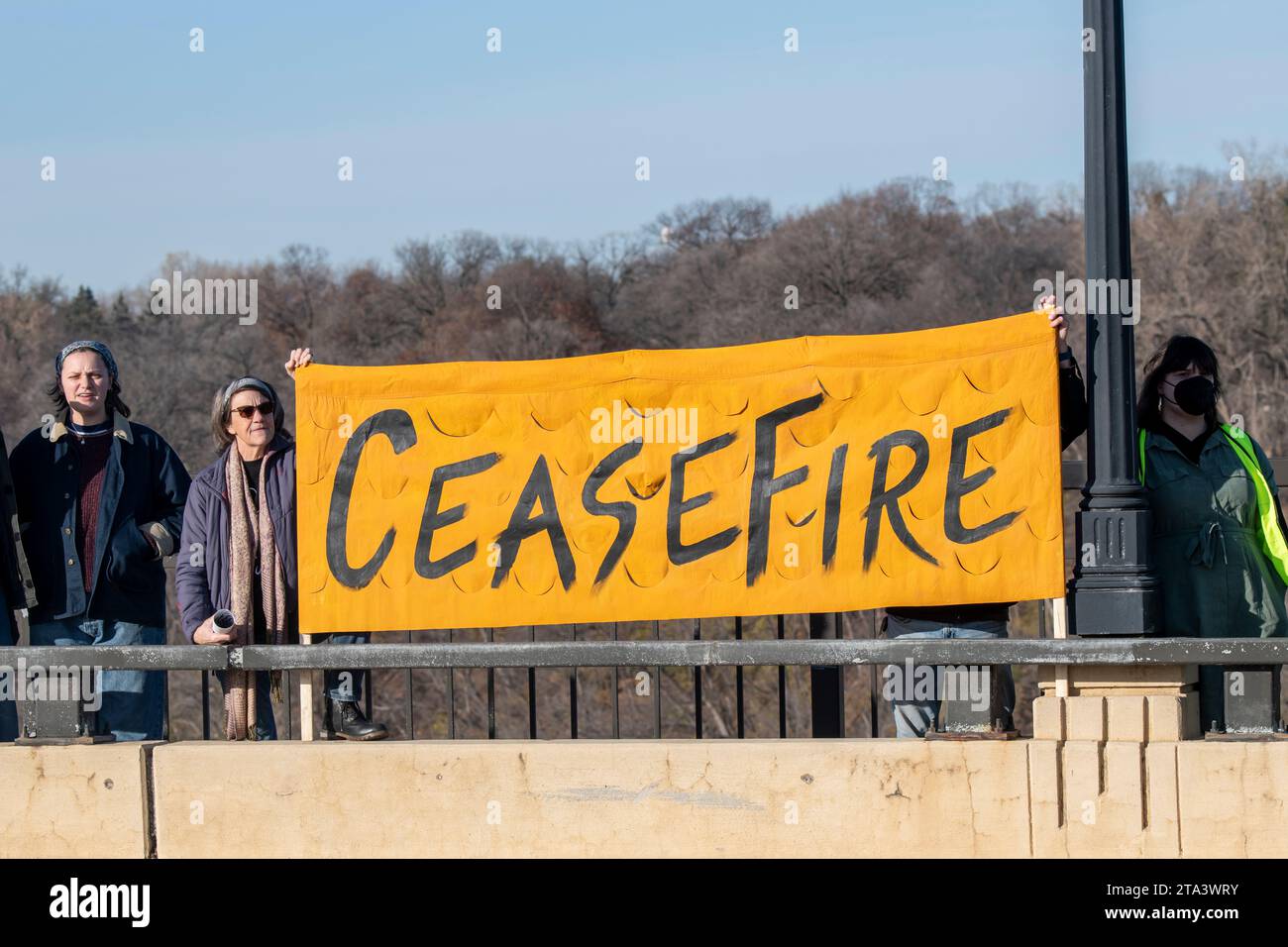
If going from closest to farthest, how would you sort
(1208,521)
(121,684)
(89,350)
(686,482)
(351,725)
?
(1208,521) < (686,482) < (351,725) < (121,684) < (89,350)

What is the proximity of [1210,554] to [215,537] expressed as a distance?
11.8 ft

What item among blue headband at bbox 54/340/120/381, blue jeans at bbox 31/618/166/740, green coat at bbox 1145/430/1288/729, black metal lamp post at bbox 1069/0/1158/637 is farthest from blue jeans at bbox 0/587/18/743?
green coat at bbox 1145/430/1288/729

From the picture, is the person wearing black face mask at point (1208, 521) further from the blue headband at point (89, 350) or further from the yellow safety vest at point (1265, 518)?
the blue headband at point (89, 350)

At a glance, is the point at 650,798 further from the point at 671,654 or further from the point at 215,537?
the point at 215,537

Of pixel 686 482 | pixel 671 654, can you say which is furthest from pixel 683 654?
pixel 686 482

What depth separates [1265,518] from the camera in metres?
6.40

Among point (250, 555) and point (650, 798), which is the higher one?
point (250, 555)

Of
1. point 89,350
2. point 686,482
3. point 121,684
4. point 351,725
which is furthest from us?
point 89,350

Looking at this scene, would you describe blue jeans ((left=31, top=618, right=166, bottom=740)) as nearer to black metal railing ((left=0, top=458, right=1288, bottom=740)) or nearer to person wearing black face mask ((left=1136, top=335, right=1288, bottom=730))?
black metal railing ((left=0, top=458, right=1288, bottom=740))

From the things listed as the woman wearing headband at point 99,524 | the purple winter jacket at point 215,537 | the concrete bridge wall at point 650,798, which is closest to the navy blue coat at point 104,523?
the woman wearing headband at point 99,524

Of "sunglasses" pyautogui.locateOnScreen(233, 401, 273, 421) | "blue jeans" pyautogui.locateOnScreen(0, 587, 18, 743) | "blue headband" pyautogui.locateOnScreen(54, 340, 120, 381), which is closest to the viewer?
"sunglasses" pyautogui.locateOnScreen(233, 401, 273, 421)

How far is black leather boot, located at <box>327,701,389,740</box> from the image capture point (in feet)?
21.9

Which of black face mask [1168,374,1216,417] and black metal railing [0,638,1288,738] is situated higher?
black face mask [1168,374,1216,417]

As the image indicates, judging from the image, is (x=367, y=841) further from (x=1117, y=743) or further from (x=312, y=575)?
(x=1117, y=743)
